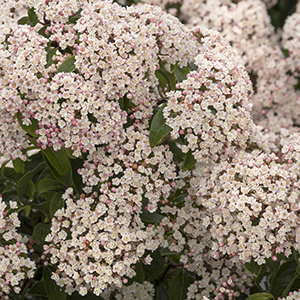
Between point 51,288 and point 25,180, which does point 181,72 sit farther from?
point 51,288

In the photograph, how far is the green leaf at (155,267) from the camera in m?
2.12

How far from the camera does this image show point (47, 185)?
6.67ft

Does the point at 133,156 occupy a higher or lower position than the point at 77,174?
higher

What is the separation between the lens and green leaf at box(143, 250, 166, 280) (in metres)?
2.12

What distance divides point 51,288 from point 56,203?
352 mm

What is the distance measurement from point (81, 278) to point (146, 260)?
267mm

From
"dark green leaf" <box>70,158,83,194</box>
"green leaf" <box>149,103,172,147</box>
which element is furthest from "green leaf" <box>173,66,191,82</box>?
"dark green leaf" <box>70,158,83,194</box>

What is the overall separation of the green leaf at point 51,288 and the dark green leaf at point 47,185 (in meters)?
0.33

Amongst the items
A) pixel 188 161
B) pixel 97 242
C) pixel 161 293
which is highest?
pixel 188 161

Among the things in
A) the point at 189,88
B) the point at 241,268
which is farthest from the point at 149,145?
the point at 241,268

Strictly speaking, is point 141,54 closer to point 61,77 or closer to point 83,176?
point 61,77

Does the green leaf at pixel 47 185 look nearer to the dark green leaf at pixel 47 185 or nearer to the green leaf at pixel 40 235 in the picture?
the dark green leaf at pixel 47 185

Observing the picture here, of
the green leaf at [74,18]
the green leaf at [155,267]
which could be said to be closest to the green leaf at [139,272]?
Answer: the green leaf at [155,267]

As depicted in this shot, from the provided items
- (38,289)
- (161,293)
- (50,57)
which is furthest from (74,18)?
(161,293)
